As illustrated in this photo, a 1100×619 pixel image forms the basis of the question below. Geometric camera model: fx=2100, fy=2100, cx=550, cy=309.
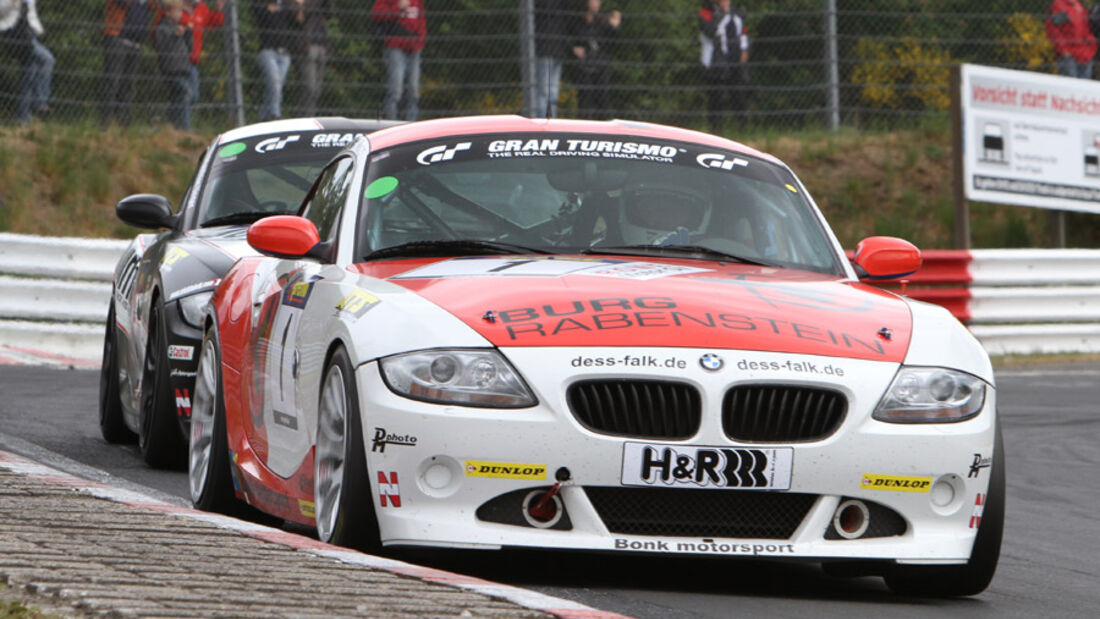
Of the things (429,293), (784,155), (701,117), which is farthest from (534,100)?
(429,293)

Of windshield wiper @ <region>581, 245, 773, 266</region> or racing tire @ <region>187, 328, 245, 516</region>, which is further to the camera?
racing tire @ <region>187, 328, 245, 516</region>

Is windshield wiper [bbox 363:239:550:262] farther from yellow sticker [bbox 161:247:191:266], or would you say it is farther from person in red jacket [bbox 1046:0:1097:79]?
person in red jacket [bbox 1046:0:1097:79]

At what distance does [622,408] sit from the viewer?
18.1 ft

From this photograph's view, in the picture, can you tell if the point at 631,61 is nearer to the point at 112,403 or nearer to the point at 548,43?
the point at 548,43

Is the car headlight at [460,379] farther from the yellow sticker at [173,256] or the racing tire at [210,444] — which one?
the yellow sticker at [173,256]

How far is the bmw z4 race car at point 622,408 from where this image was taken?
548 centimetres

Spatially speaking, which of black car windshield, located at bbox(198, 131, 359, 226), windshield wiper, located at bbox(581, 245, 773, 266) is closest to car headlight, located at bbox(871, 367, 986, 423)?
windshield wiper, located at bbox(581, 245, 773, 266)

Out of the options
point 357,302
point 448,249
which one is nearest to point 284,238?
point 448,249

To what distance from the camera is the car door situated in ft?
21.1

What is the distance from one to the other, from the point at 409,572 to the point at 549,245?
1.93 metres

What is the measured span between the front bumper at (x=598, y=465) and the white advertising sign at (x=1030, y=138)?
15.1m

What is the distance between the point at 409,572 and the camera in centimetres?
496

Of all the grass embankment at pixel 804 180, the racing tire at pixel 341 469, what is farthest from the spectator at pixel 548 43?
the racing tire at pixel 341 469

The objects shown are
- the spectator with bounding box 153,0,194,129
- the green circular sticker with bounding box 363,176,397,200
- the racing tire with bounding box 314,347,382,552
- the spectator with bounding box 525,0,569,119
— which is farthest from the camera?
the spectator with bounding box 525,0,569,119
